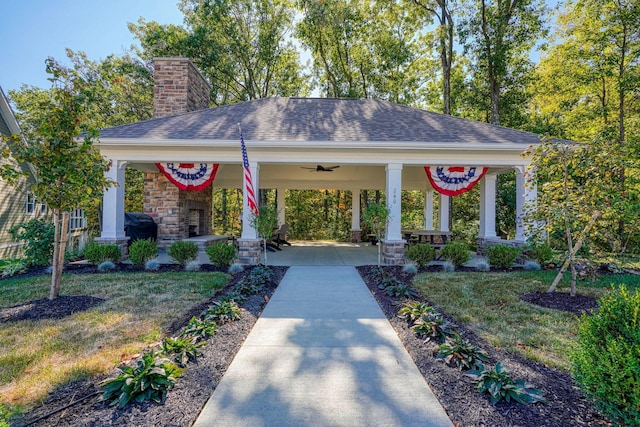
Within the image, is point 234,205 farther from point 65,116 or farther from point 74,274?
point 65,116

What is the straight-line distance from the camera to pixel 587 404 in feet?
7.70

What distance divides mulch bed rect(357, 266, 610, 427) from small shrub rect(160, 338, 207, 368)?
7.15ft

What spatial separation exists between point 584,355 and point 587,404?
551 millimetres

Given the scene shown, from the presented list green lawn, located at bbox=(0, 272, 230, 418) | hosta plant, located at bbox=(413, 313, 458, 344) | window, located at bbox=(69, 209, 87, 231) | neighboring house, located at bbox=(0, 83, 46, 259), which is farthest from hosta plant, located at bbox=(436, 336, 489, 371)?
window, located at bbox=(69, 209, 87, 231)

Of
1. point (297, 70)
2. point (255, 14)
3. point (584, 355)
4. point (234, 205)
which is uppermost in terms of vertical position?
point (255, 14)

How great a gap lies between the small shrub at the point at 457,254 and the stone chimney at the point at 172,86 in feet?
32.3

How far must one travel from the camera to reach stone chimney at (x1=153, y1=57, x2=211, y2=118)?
35.4ft

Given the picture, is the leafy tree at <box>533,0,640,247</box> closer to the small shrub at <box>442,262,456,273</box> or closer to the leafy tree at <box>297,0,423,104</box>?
the leafy tree at <box>297,0,423,104</box>

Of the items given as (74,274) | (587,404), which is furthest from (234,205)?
(587,404)

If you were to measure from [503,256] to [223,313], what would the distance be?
6894 mm

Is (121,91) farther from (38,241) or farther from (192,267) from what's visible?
(192,267)

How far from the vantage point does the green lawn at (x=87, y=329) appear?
9.28ft

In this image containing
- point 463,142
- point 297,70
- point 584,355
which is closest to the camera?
point 584,355

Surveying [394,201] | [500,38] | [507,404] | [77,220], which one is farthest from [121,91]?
[507,404]
